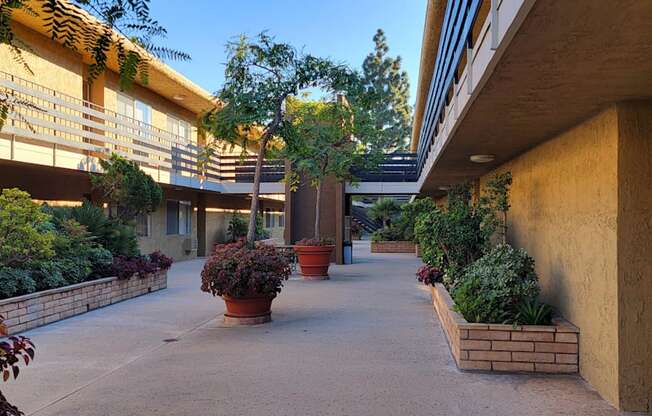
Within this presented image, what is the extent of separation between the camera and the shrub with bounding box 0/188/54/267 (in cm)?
780

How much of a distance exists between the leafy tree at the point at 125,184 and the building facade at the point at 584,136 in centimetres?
806

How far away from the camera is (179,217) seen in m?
20.0

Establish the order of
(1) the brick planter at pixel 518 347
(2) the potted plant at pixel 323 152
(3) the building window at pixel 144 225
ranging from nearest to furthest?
1. (1) the brick planter at pixel 518 347
2. (2) the potted plant at pixel 323 152
3. (3) the building window at pixel 144 225

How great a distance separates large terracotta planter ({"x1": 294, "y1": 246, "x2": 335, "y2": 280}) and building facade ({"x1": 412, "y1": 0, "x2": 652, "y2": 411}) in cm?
765

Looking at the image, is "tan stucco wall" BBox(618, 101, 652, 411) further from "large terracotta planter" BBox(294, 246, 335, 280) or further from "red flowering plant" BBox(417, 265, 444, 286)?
"large terracotta planter" BBox(294, 246, 335, 280)

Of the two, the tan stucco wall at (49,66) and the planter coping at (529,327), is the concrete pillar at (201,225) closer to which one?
the tan stucco wall at (49,66)

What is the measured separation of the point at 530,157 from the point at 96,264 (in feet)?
26.4

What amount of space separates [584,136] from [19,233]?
305 inches

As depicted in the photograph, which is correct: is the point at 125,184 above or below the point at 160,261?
above

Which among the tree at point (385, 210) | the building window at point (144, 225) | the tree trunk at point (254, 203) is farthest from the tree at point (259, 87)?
the tree at point (385, 210)

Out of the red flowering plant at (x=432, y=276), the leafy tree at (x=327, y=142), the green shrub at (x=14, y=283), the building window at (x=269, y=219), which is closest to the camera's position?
the green shrub at (x=14, y=283)

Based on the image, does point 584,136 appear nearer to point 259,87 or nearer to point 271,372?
point 271,372

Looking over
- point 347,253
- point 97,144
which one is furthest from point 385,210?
point 97,144

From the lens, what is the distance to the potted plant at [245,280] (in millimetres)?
7562
